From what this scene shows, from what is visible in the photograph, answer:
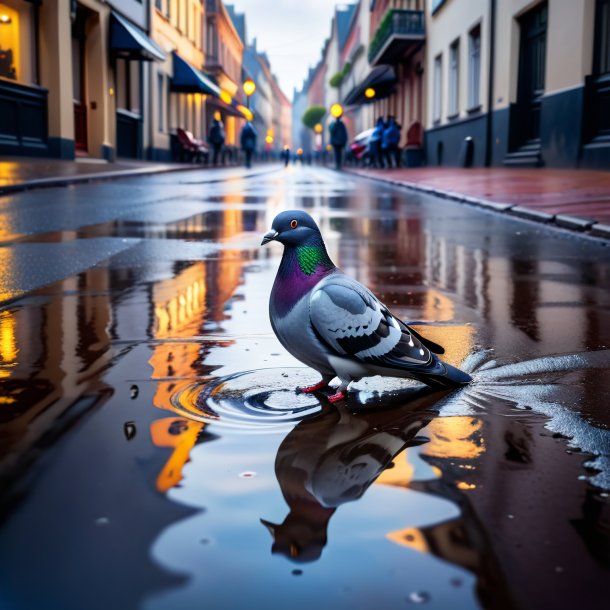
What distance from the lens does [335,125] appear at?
33.0 meters

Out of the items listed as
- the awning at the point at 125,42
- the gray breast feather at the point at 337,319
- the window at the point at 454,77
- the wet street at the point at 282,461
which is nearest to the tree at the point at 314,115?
the window at the point at 454,77

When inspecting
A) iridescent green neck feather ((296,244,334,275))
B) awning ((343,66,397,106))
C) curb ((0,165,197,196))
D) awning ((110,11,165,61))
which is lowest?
iridescent green neck feather ((296,244,334,275))

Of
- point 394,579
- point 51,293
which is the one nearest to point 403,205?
point 51,293

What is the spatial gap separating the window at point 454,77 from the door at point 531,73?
18.8ft

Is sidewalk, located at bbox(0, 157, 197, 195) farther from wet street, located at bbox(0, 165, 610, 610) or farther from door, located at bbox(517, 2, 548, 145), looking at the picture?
door, located at bbox(517, 2, 548, 145)

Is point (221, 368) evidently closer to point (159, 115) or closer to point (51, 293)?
point (51, 293)

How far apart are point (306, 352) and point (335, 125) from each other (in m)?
31.8

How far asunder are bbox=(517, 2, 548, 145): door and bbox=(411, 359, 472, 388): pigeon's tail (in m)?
16.7

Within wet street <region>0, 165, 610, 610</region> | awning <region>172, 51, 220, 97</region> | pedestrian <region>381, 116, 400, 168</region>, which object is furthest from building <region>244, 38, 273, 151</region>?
wet street <region>0, 165, 610, 610</region>

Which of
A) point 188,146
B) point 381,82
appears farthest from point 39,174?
point 381,82

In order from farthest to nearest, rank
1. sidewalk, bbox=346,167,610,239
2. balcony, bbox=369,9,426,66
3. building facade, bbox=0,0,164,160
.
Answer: balcony, bbox=369,9,426,66
building facade, bbox=0,0,164,160
sidewalk, bbox=346,167,610,239

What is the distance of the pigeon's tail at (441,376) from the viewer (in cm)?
217

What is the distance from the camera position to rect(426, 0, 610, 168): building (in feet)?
47.1

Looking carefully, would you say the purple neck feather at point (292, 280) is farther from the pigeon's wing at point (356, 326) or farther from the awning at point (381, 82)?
the awning at point (381, 82)
